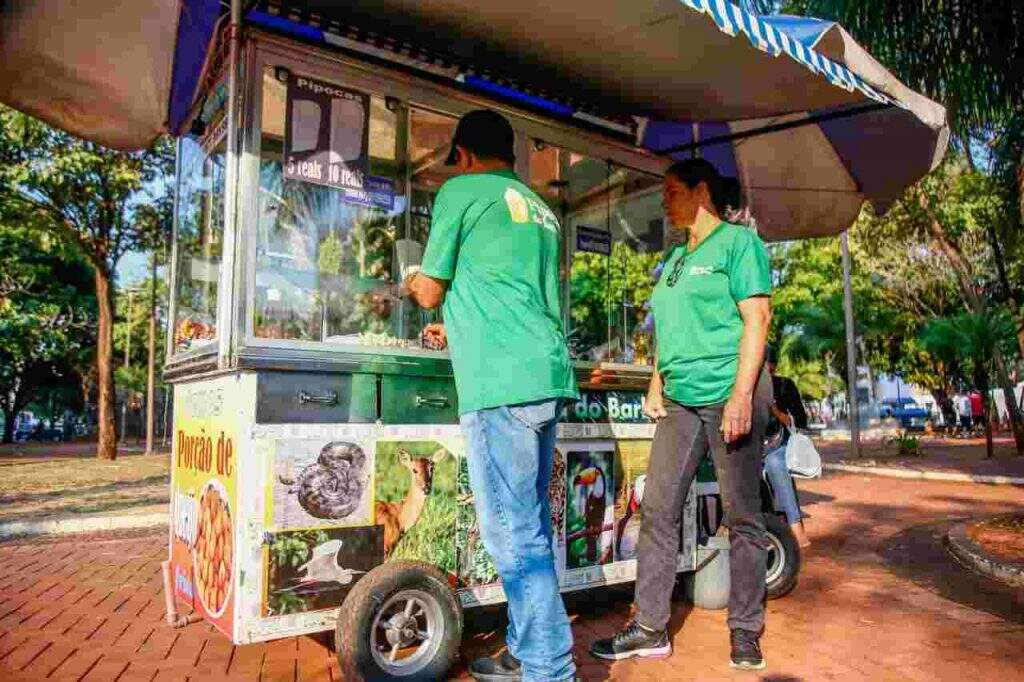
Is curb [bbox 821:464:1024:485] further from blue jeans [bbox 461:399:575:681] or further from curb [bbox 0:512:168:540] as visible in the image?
blue jeans [bbox 461:399:575:681]

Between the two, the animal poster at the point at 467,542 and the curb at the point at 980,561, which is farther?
the curb at the point at 980,561

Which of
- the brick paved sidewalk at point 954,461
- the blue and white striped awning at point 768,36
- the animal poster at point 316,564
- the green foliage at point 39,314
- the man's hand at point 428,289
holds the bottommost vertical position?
the brick paved sidewalk at point 954,461

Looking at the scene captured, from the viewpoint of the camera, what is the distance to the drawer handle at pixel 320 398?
3.13 m

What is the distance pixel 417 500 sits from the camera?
133 inches

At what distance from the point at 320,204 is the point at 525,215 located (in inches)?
95.1

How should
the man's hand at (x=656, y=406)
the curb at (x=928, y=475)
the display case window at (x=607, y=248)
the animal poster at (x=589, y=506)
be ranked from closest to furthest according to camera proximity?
the man's hand at (x=656, y=406)
the animal poster at (x=589, y=506)
the display case window at (x=607, y=248)
the curb at (x=928, y=475)

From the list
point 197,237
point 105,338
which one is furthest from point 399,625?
point 105,338

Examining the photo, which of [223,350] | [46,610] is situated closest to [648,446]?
[223,350]

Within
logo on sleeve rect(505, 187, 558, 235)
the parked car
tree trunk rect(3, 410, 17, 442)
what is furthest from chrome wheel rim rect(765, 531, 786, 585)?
tree trunk rect(3, 410, 17, 442)

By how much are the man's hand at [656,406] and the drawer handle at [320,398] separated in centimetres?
151

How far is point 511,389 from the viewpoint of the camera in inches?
103

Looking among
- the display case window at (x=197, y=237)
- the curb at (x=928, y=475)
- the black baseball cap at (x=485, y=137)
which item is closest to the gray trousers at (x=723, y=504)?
the black baseball cap at (x=485, y=137)

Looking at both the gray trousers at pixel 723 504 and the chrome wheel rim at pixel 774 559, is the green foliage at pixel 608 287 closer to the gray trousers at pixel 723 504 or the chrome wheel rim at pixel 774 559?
the chrome wheel rim at pixel 774 559

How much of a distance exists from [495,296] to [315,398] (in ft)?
3.11
